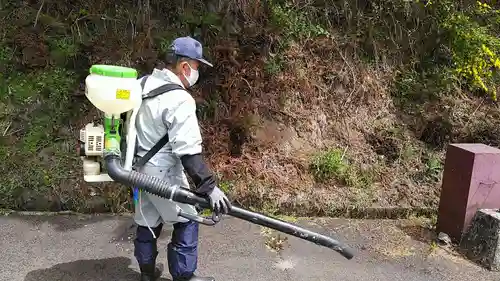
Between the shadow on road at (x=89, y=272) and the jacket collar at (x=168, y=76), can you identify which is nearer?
the jacket collar at (x=168, y=76)

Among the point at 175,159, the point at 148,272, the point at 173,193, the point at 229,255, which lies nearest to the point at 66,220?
the point at 148,272

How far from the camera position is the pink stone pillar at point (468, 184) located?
4.10 meters

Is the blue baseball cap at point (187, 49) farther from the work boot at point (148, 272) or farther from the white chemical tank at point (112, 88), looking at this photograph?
the work boot at point (148, 272)

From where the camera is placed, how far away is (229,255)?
3885 millimetres

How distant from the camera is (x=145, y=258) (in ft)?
10.7

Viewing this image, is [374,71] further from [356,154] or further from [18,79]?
[18,79]

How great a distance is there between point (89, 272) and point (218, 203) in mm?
1333

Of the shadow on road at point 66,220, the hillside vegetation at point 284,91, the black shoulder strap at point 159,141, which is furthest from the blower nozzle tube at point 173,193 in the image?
the hillside vegetation at point 284,91

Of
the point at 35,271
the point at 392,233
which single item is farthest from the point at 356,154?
the point at 35,271

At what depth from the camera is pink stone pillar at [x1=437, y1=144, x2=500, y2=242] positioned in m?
4.10

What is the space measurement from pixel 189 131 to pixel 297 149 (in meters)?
2.44

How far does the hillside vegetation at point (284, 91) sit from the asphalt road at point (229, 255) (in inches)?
14.1

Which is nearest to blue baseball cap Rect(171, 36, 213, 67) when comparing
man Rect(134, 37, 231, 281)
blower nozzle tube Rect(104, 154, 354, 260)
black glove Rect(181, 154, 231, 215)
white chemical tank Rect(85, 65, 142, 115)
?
man Rect(134, 37, 231, 281)

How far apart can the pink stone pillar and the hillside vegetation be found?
0.62m
